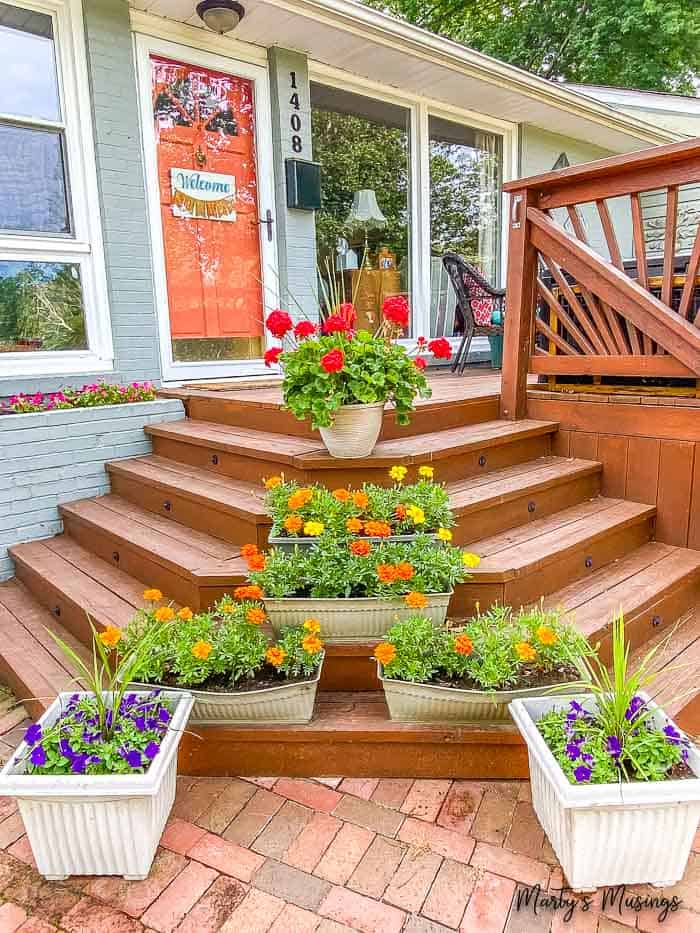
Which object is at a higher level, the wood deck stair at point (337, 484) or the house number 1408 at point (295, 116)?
the house number 1408 at point (295, 116)

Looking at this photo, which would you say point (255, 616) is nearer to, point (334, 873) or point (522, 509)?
point (334, 873)

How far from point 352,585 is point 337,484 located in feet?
1.89

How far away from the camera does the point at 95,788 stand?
1389 millimetres

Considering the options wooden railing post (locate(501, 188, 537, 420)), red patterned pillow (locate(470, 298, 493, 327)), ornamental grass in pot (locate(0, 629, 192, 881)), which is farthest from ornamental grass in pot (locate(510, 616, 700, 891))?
red patterned pillow (locate(470, 298, 493, 327))

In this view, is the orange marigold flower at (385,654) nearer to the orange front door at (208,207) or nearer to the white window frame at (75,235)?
the white window frame at (75,235)

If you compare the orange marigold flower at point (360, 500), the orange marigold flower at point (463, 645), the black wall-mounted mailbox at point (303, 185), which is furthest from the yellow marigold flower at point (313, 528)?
the black wall-mounted mailbox at point (303, 185)

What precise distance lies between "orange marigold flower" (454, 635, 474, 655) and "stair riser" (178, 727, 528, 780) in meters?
0.26

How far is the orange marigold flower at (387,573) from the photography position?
1768 mm

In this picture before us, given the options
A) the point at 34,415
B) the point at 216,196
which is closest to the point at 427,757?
the point at 34,415

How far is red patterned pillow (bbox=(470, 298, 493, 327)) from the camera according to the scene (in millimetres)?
5072

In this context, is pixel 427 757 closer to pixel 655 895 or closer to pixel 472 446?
pixel 655 895

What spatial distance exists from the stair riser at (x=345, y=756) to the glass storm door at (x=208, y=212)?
8.89 ft

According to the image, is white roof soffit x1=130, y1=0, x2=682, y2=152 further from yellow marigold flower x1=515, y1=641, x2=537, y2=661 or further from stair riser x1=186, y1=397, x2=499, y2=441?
yellow marigold flower x1=515, y1=641, x2=537, y2=661

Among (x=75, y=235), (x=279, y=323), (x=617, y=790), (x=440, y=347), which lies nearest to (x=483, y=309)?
(x=440, y=347)
